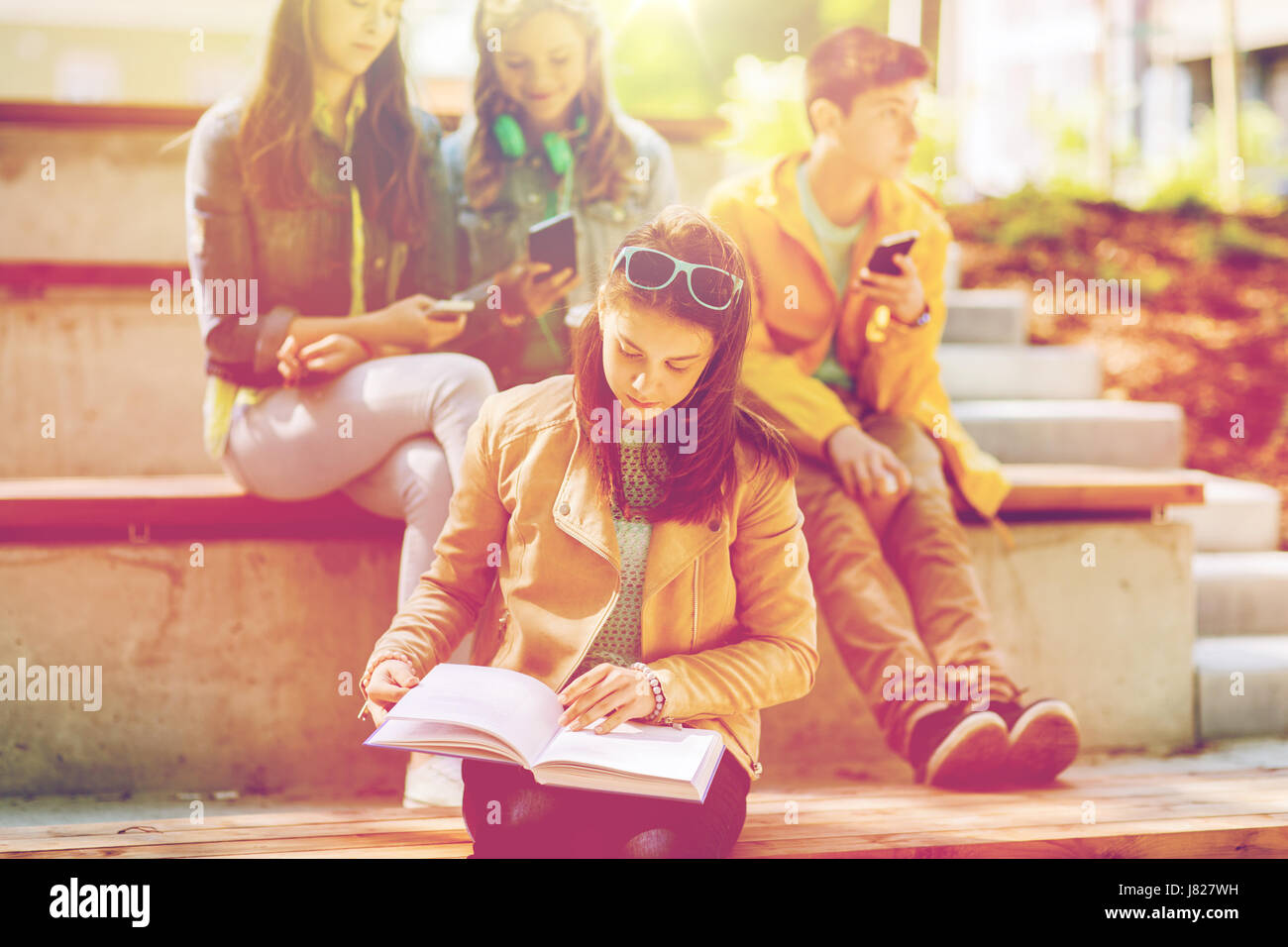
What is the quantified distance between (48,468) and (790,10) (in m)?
3.68

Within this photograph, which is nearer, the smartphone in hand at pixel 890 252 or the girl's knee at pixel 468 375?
the girl's knee at pixel 468 375

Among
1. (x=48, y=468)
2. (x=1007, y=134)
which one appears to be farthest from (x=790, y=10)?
(x=1007, y=134)

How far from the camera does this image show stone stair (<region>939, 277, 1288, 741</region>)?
10.4 ft

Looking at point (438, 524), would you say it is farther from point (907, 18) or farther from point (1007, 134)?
point (1007, 134)

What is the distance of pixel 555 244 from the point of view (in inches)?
98.2

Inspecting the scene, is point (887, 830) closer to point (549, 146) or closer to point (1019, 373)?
point (549, 146)

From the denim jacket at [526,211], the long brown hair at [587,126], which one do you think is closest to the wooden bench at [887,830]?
the denim jacket at [526,211]

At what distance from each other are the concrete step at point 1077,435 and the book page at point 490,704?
237cm

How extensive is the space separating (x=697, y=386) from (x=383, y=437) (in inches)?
34.5

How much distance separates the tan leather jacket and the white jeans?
0.42 meters

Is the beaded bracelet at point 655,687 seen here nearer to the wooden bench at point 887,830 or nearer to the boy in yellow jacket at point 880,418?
the wooden bench at point 887,830

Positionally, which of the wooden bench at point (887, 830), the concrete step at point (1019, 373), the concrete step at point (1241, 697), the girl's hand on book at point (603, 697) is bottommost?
the concrete step at point (1241, 697)

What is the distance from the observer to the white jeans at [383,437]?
2420 millimetres

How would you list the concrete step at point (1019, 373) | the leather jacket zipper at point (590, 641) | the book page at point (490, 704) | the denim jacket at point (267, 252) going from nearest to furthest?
the book page at point (490, 704), the leather jacket zipper at point (590, 641), the denim jacket at point (267, 252), the concrete step at point (1019, 373)
